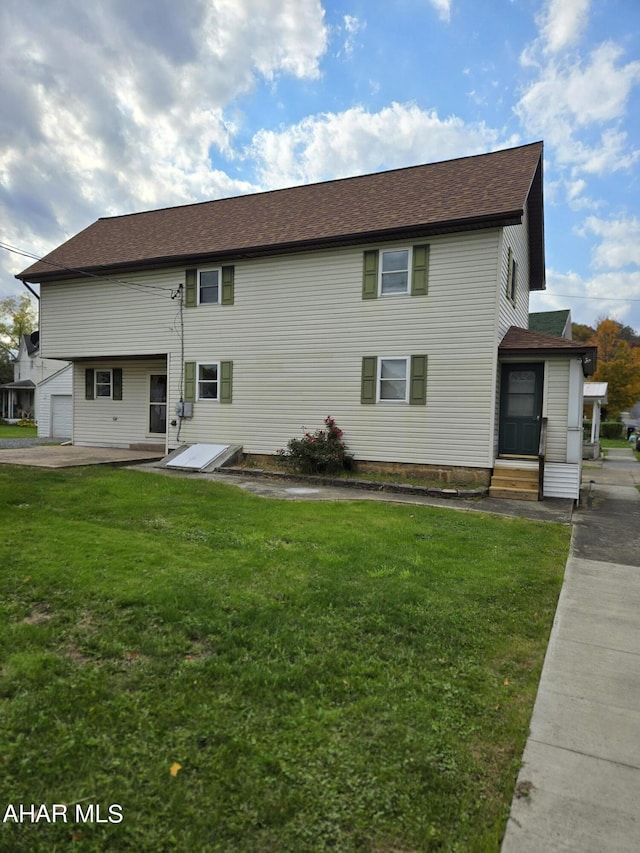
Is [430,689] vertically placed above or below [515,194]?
below

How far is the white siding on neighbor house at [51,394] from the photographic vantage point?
23.5m

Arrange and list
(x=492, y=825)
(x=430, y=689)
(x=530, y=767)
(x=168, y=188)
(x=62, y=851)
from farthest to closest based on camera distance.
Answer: (x=168, y=188), (x=430, y=689), (x=530, y=767), (x=492, y=825), (x=62, y=851)

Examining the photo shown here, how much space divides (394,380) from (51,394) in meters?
20.0

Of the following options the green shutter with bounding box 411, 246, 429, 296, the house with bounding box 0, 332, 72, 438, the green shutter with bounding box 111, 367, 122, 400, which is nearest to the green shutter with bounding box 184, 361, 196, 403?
the green shutter with bounding box 111, 367, 122, 400

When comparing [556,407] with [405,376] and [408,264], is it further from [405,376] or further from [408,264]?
[408,264]

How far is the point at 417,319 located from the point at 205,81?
8537mm

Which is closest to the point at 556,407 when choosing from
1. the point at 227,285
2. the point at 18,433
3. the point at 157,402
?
the point at 227,285

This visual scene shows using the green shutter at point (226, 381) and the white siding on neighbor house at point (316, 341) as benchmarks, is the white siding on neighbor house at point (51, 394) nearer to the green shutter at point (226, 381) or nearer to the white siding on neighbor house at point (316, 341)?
the white siding on neighbor house at point (316, 341)

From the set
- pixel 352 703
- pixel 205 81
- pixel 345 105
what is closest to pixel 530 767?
pixel 352 703

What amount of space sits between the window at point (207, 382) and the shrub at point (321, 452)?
3182 millimetres

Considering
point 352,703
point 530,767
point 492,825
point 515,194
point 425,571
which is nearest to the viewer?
point 492,825

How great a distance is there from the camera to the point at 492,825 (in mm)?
1854

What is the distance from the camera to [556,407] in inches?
407

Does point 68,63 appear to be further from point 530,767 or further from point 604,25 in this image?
point 530,767
